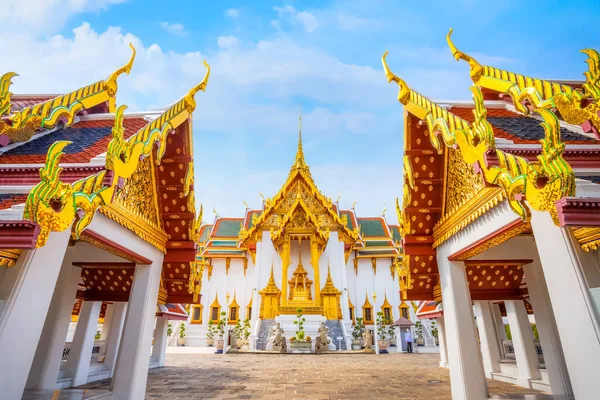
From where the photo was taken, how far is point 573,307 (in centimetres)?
230

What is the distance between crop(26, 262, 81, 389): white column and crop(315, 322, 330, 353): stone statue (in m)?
10.6

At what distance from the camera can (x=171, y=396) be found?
488cm

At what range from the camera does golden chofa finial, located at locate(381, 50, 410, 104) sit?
397cm

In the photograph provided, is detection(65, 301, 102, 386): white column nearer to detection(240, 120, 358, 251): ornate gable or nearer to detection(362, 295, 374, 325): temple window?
detection(240, 120, 358, 251): ornate gable

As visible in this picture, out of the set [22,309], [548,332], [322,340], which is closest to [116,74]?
[22,309]

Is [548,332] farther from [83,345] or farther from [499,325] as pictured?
[83,345]

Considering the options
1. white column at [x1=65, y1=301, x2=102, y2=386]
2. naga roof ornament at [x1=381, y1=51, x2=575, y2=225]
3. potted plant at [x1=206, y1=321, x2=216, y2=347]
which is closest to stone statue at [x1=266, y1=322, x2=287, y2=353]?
potted plant at [x1=206, y1=321, x2=216, y2=347]

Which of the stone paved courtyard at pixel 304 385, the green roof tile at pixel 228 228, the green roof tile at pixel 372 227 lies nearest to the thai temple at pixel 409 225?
the stone paved courtyard at pixel 304 385

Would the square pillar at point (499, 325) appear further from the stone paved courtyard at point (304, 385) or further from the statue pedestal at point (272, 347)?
the statue pedestal at point (272, 347)

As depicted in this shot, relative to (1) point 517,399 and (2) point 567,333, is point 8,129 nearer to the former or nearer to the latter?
(2) point 567,333

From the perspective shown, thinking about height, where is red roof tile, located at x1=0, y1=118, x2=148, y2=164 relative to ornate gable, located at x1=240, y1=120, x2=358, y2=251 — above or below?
below

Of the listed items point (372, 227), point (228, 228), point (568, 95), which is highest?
point (372, 227)

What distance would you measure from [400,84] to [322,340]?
12949 millimetres

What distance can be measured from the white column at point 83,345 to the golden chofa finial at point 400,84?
20.7ft
